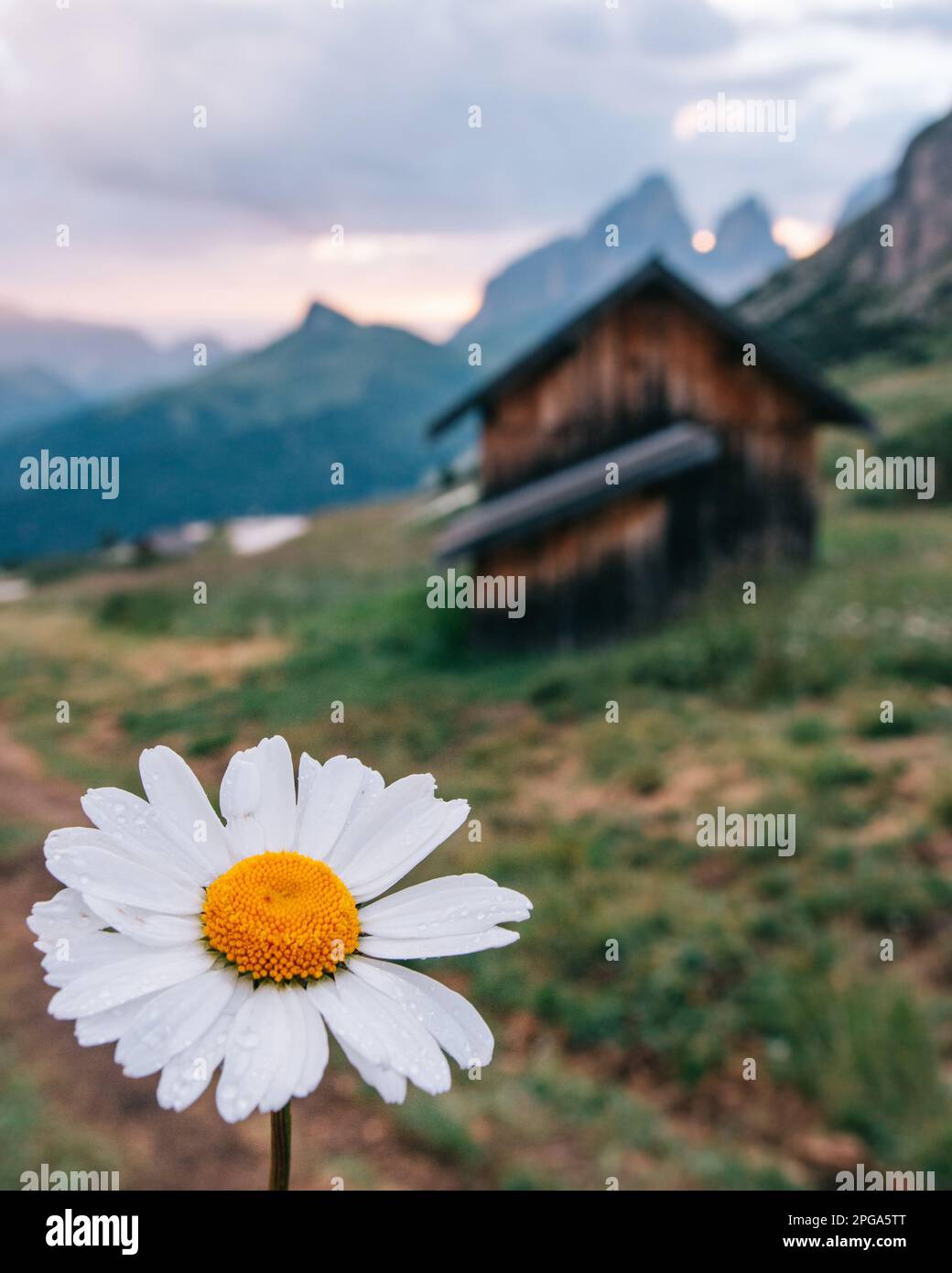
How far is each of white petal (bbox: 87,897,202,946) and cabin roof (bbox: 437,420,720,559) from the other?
12432mm

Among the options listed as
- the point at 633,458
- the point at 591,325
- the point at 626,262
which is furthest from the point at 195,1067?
the point at 626,262

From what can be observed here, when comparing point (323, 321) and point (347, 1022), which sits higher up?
point (323, 321)

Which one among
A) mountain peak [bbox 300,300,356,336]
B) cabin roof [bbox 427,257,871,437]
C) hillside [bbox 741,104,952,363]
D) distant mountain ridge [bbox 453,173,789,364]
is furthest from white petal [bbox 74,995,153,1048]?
distant mountain ridge [bbox 453,173,789,364]

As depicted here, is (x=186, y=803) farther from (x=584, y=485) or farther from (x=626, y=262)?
(x=626, y=262)

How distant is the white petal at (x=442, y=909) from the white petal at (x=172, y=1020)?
0.11 m

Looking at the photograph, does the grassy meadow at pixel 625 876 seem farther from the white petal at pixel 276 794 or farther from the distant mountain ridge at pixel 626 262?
the distant mountain ridge at pixel 626 262

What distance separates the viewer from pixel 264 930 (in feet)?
2.19

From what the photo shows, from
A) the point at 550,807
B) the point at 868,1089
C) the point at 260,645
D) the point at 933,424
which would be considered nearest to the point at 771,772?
the point at 550,807

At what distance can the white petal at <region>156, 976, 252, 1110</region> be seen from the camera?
548 mm

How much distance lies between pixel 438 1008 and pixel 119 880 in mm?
227

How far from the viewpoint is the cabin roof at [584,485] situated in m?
13.1

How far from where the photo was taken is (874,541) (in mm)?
Answer: 18266

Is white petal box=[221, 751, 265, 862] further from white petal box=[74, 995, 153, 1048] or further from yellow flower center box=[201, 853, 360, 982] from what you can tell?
white petal box=[74, 995, 153, 1048]

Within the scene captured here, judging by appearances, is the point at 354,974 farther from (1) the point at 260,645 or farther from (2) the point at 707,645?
(1) the point at 260,645
